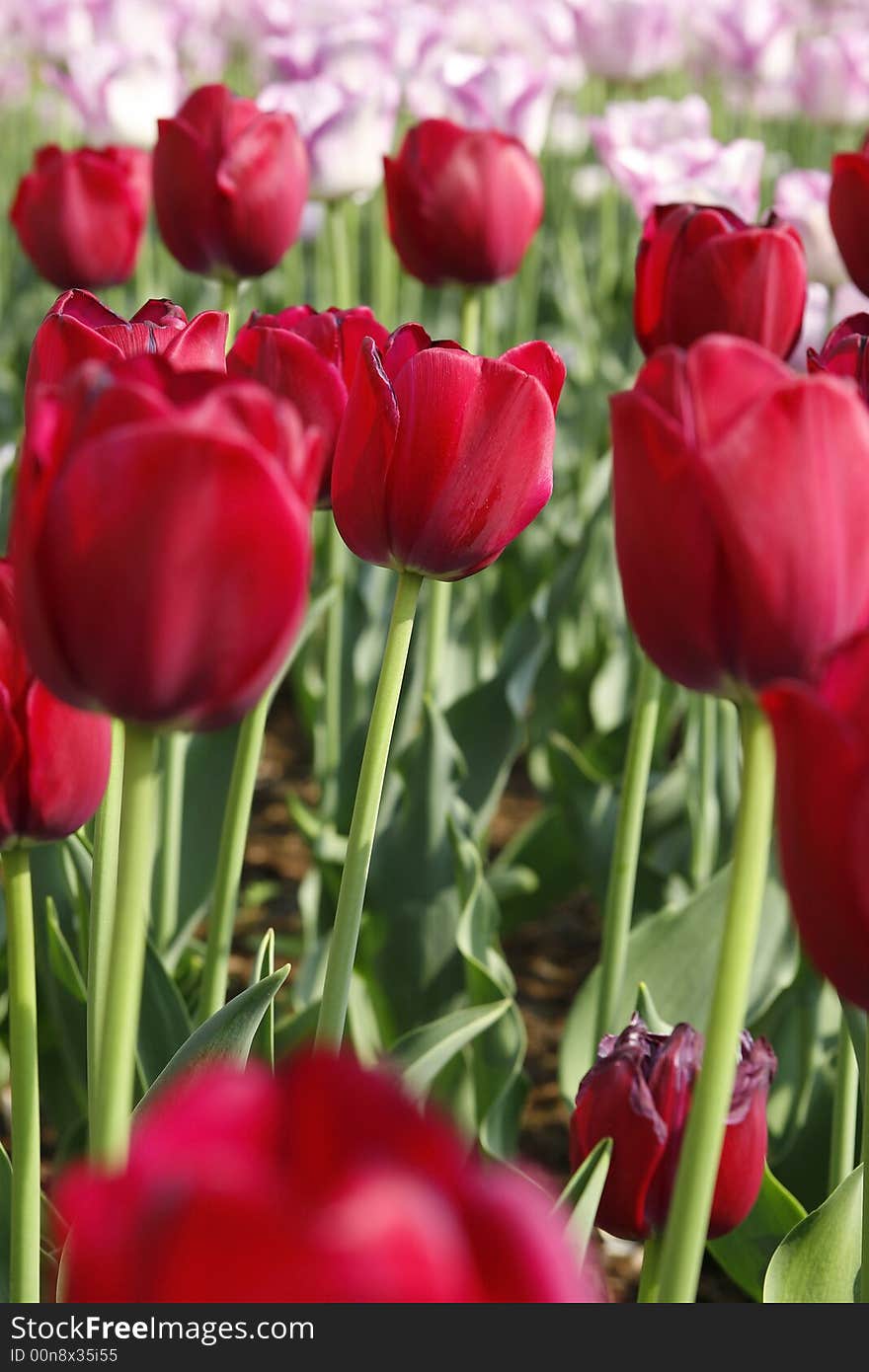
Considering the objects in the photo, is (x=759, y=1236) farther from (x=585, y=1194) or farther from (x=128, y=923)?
(x=128, y=923)

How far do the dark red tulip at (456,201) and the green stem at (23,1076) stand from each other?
860mm

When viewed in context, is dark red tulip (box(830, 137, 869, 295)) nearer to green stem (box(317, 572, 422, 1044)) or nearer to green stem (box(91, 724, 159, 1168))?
green stem (box(317, 572, 422, 1044))

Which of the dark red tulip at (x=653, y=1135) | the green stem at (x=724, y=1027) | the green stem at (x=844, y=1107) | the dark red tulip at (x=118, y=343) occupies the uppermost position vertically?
the dark red tulip at (x=118, y=343)

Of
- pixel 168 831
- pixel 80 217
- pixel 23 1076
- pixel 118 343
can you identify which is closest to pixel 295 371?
pixel 118 343

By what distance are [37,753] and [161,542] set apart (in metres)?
0.22

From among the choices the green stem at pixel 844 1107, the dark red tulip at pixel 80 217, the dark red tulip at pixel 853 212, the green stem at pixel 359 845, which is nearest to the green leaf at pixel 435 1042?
the green stem at pixel 359 845

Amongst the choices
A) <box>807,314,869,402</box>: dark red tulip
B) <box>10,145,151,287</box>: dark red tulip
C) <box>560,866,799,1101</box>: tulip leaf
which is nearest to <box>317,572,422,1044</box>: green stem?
<box>807,314,869,402</box>: dark red tulip

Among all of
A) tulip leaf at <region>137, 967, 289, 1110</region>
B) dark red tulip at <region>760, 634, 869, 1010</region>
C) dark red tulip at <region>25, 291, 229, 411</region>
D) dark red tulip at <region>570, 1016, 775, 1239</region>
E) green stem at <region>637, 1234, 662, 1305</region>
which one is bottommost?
green stem at <region>637, 1234, 662, 1305</region>

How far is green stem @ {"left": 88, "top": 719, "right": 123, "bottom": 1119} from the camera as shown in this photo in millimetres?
756

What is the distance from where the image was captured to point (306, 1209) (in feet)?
0.89

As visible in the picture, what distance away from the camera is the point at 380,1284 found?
0.26 m

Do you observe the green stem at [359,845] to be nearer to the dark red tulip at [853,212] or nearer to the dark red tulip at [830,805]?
the dark red tulip at [830,805]

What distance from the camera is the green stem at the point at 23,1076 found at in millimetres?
631

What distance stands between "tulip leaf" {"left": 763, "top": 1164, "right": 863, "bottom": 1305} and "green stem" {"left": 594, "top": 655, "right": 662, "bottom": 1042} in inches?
13.4
